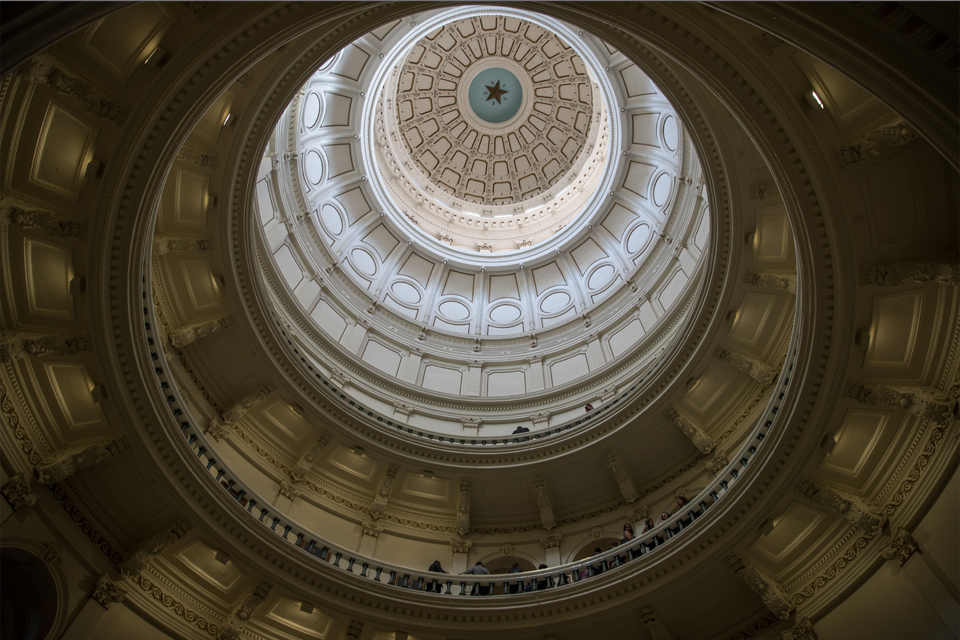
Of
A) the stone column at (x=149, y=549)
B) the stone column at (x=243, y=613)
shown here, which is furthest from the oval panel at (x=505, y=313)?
the stone column at (x=149, y=549)

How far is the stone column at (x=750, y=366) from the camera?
50.8 ft

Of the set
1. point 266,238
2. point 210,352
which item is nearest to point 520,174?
point 266,238

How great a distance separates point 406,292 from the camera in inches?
1075

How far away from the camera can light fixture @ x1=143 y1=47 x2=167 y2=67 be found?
9562mm

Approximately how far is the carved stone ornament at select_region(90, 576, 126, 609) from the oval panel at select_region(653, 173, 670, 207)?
21688 mm

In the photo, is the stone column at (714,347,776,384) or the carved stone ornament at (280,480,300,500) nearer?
the stone column at (714,347,776,384)

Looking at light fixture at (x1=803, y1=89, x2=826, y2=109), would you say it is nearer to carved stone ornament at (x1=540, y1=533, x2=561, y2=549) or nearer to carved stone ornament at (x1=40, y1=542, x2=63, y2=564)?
carved stone ornament at (x1=540, y1=533, x2=561, y2=549)

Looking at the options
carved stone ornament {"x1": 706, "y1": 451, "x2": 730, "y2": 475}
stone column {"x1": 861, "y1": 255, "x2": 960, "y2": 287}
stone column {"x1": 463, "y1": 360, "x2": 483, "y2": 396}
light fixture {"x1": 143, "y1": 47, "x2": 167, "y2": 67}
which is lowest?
stone column {"x1": 861, "y1": 255, "x2": 960, "y2": 287}

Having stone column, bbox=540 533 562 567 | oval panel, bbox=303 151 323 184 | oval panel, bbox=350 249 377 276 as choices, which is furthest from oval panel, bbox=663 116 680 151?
stone column, bbox=540 533 562 567

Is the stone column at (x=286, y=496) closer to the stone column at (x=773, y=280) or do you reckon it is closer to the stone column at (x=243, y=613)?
the stone column at (x=243, y=613)

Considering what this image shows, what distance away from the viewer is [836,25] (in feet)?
20.4

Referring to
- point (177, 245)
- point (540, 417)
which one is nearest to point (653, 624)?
point (540, 417)

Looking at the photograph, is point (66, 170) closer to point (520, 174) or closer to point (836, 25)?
point (836, 25)

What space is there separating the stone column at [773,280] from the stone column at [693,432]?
447 cm
